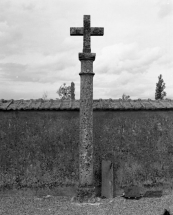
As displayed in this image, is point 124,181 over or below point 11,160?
below

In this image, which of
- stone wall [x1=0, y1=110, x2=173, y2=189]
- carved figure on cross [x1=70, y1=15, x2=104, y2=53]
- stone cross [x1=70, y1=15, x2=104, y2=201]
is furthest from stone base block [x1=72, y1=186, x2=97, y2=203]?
carved figure on cross [x1=70, y1=15, x2=104, y2=53]

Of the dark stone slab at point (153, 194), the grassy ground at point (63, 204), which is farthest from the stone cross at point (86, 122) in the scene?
the dark stone slab at point (153, 194)

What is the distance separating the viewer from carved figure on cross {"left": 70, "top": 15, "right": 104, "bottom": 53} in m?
7.14

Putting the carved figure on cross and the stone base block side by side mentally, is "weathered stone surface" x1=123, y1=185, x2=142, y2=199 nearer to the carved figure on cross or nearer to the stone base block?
the stone base block

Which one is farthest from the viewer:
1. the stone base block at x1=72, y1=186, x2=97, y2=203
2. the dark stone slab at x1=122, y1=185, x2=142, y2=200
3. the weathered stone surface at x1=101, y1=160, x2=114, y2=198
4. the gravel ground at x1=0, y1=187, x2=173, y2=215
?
the weathered stone surface at x1=101, y1=160, x2=114, y2=198

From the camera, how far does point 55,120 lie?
8047 mm

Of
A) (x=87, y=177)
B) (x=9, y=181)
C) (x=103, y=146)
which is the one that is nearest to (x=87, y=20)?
(x=103, y=146)

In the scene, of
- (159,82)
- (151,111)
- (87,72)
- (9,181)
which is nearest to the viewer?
(87,72)

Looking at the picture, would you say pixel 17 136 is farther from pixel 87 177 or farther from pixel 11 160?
pixel 87 177

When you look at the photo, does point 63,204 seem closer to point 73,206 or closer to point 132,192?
point 73,206

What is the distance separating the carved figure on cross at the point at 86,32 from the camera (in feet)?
23.4

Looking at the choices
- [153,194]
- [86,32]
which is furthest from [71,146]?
[86,32]

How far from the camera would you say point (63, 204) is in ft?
22.3

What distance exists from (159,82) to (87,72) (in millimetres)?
15731
